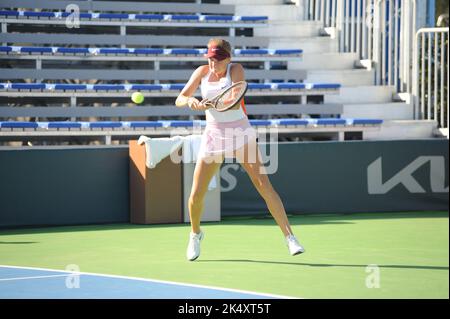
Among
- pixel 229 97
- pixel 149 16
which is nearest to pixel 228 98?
pixel 229 97

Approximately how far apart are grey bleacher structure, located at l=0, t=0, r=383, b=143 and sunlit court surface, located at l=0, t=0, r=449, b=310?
0.12ft

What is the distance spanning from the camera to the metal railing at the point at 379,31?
1756cm

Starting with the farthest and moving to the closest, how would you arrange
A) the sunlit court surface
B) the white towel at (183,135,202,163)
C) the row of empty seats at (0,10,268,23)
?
the row of empty seats at (0,10,268,23) → the white towel at (183,135,202,163) → the sunlit court surface

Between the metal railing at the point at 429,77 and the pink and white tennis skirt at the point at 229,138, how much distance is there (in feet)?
29.0

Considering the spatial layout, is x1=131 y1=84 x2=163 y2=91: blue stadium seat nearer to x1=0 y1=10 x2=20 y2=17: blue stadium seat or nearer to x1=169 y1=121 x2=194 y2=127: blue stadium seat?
x1=169 y1=121 x2=194 y2=127: blue stadium seat

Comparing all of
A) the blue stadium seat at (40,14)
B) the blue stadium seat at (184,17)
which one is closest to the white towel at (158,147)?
the blue stadium seat at (40,14)

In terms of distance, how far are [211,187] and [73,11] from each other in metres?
6.69

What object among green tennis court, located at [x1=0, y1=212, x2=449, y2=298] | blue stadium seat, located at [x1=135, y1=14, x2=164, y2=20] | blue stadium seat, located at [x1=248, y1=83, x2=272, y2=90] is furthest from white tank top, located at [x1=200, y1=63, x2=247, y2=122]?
blue stadium seat, located at [x1=135, y1=14, x2=164, y2=20]

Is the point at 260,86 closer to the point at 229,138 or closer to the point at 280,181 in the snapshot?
the point at 280,181

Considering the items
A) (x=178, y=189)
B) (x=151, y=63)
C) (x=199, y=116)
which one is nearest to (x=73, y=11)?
(x=151, y=63)

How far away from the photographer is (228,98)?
26.6ft

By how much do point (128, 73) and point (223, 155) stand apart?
9.02 metres

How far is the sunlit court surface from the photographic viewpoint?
7.54 meters

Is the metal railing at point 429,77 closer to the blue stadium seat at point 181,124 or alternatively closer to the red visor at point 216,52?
the blue stadium seat at point 181,124
